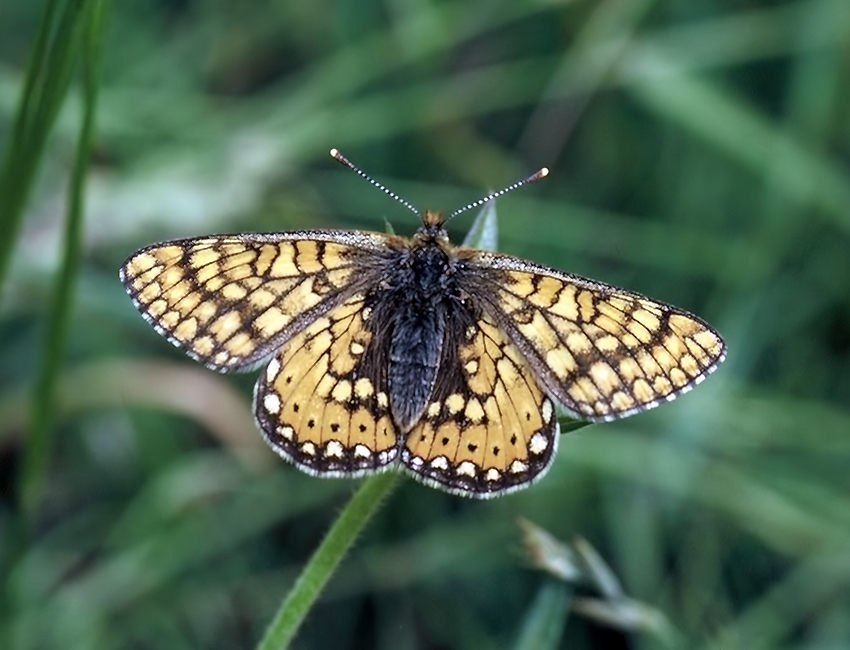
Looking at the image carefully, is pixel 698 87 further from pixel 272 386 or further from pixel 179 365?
pixel 272 386

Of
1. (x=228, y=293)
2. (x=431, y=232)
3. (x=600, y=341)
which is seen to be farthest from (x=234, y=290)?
(x=600, y=341)

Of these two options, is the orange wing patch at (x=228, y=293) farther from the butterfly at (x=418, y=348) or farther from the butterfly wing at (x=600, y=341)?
the butterfly wing at (x=600, y=341)

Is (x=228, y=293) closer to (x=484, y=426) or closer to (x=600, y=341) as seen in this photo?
(x=484, y=426)

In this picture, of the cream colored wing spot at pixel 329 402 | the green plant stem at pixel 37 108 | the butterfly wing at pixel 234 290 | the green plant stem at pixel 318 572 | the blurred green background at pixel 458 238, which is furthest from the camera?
the blurred green background at pixel 458 238

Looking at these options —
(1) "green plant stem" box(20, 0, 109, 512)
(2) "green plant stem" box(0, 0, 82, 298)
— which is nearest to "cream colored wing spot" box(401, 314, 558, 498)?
(1) "green plant stem" box(20, 0, 109, 512)

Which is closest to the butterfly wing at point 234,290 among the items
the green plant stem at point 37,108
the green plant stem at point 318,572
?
the green plant stem at point 37,108

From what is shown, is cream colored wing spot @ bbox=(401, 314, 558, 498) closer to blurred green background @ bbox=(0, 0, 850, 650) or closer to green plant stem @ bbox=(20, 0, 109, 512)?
green plant stem @ bbox=(20, 0, 109, 512)

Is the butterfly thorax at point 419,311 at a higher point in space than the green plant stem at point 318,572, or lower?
higher

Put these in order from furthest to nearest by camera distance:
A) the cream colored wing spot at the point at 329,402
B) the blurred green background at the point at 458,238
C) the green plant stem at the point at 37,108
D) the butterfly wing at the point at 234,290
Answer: the blurred green background at the point at 458,238 → the butterfly wing at the point at 234,290 → the cream colored wing spot at the point at 329,402 → the green plant stem at the point at 37,108
